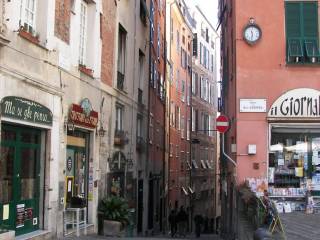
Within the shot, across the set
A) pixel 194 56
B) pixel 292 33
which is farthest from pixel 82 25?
pixel 194 56

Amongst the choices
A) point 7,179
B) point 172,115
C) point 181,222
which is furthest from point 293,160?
point 172,115

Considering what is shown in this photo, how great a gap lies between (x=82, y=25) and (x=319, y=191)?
8540 millimetres

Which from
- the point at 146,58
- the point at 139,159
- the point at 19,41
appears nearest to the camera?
the point at 19,41

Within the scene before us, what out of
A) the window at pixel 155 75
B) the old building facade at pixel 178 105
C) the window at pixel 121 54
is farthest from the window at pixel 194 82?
the window at pixel 121 54

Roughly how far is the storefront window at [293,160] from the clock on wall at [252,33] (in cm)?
280

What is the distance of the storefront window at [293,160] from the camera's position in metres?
17.3

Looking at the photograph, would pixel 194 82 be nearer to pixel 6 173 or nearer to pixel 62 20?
pixel 62 20

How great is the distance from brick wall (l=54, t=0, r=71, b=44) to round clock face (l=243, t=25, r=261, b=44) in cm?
596

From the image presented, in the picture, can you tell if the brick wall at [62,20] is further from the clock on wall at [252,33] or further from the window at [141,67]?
the window at [141,67]

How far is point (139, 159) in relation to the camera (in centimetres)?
2377

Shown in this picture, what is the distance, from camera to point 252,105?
17.6 metres

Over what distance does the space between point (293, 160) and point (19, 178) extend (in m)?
8.87

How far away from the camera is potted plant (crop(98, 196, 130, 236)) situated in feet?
53.2

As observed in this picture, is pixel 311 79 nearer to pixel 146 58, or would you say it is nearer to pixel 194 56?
pixel 146 58
